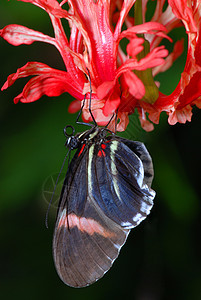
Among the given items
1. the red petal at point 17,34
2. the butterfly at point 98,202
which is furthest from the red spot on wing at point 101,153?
the red petal at point 17,34

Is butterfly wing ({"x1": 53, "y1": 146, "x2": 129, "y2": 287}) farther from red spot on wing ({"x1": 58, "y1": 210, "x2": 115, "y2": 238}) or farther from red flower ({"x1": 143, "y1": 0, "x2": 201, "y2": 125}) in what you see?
red flower ({"x1": 143, "y1": 0, "x2": 201, "y2": 125})

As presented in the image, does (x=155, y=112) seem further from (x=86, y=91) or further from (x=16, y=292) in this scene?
(x=16, y=292)

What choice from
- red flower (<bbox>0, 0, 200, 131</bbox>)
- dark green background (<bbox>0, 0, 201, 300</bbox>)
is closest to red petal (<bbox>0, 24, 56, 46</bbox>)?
red flower (<bbox>0, 0, 200, 131</bbox>)

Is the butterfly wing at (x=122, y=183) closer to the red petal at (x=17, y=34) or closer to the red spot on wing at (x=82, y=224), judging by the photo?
the red spot on wing at (x=82, y=224)

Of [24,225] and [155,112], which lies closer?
[155,112]

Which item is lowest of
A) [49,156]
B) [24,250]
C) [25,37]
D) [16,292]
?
[16,292]

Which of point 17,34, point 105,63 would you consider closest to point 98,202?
point 105,63

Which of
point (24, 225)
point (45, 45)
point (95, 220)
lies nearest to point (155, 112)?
point (95, 220)
